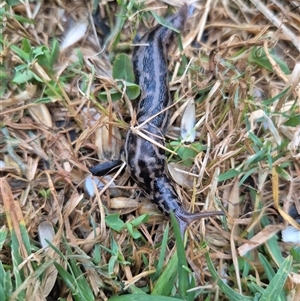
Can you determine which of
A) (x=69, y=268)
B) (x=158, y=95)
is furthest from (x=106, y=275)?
(x=158, y=95)

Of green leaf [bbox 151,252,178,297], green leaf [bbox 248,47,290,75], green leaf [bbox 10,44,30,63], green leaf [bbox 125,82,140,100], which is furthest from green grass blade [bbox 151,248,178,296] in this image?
green leaf [bbox 10,44,30,63]

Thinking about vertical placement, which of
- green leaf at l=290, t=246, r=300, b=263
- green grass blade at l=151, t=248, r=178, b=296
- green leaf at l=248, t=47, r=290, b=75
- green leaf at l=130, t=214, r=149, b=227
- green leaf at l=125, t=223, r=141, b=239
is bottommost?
green grass blade at l=151, t=248, r=178, b=296

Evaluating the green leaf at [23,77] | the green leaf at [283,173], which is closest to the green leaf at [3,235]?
the green leaf at [23,77]

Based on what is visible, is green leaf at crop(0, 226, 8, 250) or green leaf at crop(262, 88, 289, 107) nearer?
green leaf at crop(0, 226, 8, 250)

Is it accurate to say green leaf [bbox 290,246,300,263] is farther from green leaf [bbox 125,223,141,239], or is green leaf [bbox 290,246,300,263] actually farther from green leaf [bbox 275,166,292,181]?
green leaf [bbox 125,223,141,239]

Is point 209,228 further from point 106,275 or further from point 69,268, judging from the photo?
point 69,268

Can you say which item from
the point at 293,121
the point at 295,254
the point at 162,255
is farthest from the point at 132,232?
the point at 293,121

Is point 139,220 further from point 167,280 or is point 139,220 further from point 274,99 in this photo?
point 274,99
